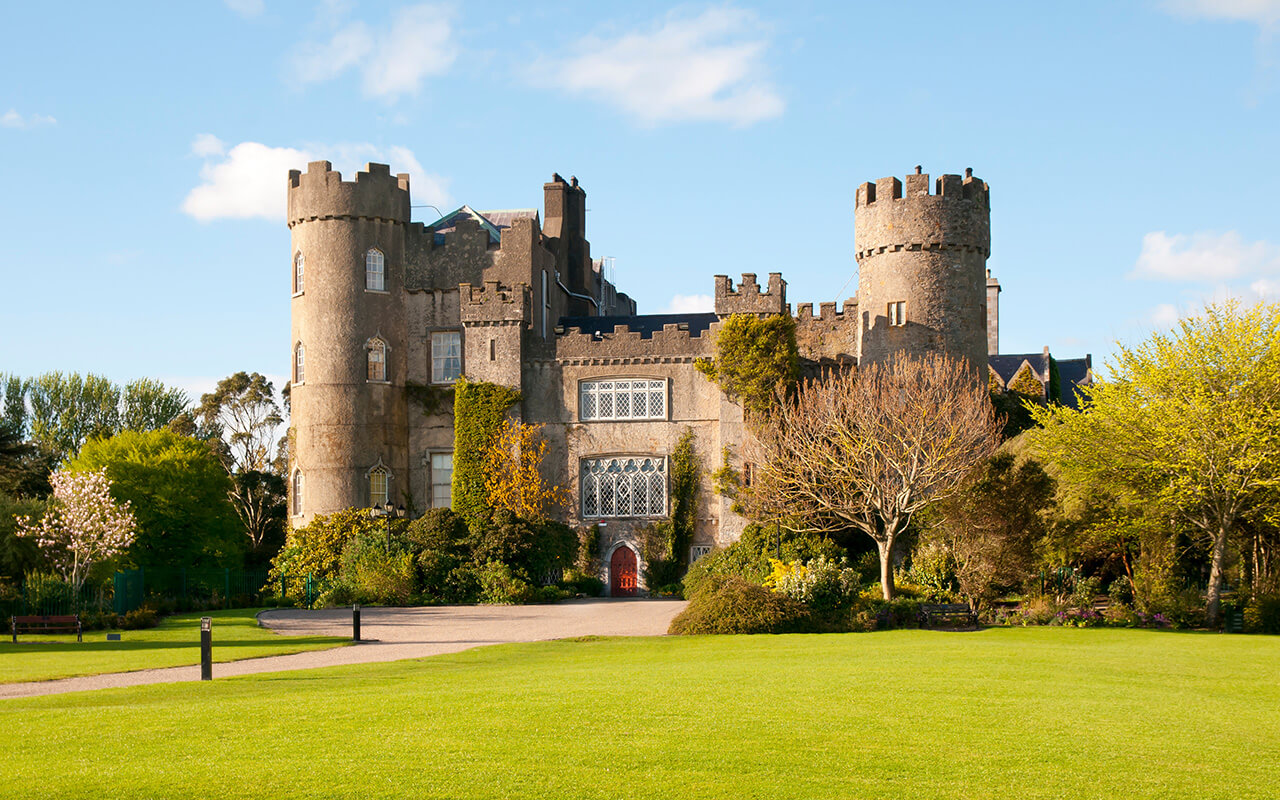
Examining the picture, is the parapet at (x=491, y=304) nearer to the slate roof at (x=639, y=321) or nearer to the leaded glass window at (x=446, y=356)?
the leaded glass window at (x=446, y=356)

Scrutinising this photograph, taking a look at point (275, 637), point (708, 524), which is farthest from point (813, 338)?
point (275, 637)

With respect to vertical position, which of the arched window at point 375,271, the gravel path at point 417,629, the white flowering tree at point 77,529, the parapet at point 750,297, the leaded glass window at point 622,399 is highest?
the arched window at point 375,271

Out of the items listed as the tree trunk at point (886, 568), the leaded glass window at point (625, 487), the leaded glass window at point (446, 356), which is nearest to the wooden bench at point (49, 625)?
the leaded glass window at point (446, 356)

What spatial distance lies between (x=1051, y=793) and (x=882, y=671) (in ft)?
24.6

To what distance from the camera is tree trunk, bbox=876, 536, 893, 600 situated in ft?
97.1

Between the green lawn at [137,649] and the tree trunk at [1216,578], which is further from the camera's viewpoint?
the tree trunk at [1216,578]

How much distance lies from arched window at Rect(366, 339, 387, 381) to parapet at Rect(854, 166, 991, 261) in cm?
1638

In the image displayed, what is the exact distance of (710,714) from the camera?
12.3 m

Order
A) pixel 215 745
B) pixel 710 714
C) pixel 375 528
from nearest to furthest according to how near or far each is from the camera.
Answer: pixel 215 745 → pixel 710 714 → pixel 375 528

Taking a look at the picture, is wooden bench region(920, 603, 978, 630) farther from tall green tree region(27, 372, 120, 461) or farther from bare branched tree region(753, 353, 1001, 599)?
tall green tree region(27, 372, 120, 461)

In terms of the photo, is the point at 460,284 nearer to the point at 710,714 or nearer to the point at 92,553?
the point at 92,553

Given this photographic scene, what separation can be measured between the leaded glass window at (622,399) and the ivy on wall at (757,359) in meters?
2.53

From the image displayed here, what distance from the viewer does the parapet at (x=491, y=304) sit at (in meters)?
38.8

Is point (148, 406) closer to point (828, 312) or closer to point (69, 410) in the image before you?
point (69, 410)
